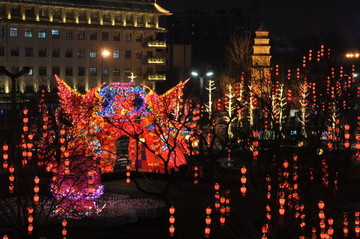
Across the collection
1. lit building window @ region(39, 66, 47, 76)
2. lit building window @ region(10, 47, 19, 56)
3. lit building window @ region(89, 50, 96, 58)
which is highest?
lit building window @ region(89, 50, 96, 58)

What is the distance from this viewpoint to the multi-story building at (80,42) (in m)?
61.6

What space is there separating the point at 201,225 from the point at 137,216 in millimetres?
2711

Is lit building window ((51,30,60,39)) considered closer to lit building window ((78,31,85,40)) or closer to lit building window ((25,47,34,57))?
lit building window ((78,31,85,40))

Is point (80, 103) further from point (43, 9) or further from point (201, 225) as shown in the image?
point (43, 9)

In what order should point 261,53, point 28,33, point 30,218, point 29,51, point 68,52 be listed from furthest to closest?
point 68,52
point 29,51
point 28,33
point 261,53
point 30,218

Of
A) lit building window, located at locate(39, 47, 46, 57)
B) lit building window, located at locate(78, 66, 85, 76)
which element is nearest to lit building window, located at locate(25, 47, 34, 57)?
lit building window, located at locate(39, 47, 46, 57)

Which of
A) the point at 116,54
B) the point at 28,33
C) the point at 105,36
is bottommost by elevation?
the point at 116,54

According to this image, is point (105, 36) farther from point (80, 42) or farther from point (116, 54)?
point (80, 42)

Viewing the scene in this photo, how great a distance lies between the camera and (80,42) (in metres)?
66.1

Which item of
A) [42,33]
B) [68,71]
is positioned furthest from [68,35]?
[68,71]

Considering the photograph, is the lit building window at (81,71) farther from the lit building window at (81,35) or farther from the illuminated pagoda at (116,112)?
the illuminated pagoda at (116,112)

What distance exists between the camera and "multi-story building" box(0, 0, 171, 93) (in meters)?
61.6

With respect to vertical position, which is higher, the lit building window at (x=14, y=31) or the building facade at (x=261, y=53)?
the lit building window at (x=14, y=31)

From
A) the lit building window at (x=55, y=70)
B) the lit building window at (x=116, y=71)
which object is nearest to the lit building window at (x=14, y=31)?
the lit building window at (x=55, y=70)
